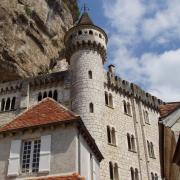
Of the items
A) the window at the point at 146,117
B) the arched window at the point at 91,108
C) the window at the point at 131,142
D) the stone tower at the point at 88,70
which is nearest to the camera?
the stone tower at the point at 88,70

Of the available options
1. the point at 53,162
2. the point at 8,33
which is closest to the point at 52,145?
the point at 53,162

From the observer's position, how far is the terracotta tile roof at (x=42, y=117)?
47.0 ft

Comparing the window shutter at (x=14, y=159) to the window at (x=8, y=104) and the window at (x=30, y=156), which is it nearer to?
the window at (x=30, y=156)

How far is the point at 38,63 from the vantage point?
125 feet

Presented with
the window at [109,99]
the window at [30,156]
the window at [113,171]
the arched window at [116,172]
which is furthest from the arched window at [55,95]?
the window at [30,156]

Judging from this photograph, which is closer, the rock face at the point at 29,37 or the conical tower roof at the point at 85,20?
the conical tower roof at the point at 85,20

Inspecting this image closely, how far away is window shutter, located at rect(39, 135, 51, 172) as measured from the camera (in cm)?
1331

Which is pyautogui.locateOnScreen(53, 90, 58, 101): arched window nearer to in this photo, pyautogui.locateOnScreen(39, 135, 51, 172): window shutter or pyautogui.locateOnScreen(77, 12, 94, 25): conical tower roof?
pyautogui.locateOnScreen(77, 12, 94, 25): conical tower roof

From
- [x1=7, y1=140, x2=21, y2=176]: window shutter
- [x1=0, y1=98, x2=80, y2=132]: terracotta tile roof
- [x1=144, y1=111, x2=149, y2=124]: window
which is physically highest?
[x1=144, y1=111, x2=149, y2=124]: window

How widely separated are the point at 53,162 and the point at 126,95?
21365 millimetres

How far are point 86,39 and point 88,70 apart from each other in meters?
3.11

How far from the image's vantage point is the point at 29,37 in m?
38.2

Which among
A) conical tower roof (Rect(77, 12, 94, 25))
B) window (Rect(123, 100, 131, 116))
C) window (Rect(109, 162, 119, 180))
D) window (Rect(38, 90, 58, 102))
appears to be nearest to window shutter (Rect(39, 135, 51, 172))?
window (Rect(109, 162, 119, 180))

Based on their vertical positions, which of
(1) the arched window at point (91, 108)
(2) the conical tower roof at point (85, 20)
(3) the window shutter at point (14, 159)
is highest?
(2) the conical tower roof at point (85, 20)
